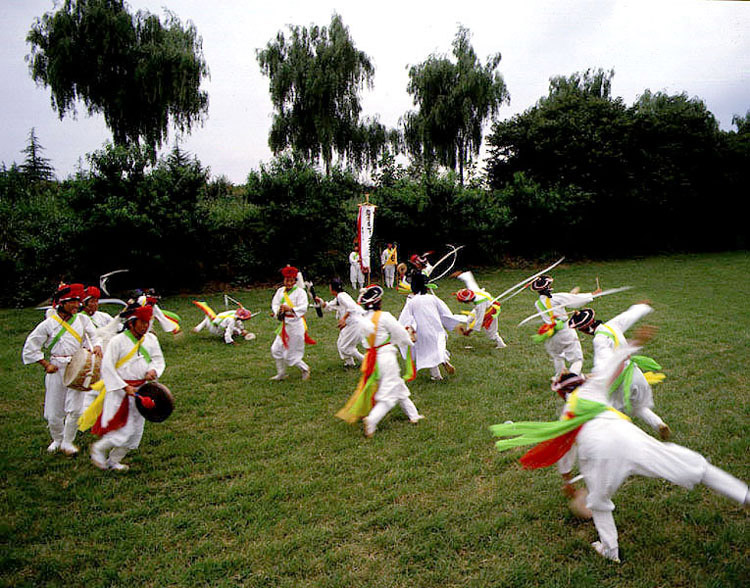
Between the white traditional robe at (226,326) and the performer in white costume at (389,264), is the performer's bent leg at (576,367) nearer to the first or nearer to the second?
the white traditional robe at (226,326)

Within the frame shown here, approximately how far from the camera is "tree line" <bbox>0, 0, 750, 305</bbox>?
15.1 m

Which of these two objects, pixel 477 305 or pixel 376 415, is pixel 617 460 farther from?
pixel 477 305

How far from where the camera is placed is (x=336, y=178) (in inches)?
720

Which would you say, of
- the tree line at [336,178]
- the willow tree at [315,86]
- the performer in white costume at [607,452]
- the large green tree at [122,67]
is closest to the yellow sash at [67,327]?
the performer in white costume at [607,452]

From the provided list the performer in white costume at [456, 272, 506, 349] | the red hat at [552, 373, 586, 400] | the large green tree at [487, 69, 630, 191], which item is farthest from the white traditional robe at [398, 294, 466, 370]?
the large green tree at [487, 69, 630, 191]

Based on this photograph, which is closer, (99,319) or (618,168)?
(99,319)

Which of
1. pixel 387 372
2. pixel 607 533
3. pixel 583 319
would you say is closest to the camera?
pixel 607 533

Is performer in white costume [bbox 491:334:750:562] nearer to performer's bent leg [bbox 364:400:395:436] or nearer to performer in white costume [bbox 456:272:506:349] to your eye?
performer's bent leg [bbox 364:400:395:436]

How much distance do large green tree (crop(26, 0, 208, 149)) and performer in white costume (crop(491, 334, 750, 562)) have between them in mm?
18962

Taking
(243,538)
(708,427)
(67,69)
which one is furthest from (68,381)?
(67,69)

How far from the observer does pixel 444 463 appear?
15.8 feet

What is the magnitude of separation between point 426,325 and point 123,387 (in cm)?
424

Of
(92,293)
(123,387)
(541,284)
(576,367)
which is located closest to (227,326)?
(92,293)

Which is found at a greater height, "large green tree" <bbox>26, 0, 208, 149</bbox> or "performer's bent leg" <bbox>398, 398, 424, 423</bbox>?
"large green tree" <bbox>26, 0, 208, 149</bbox>
